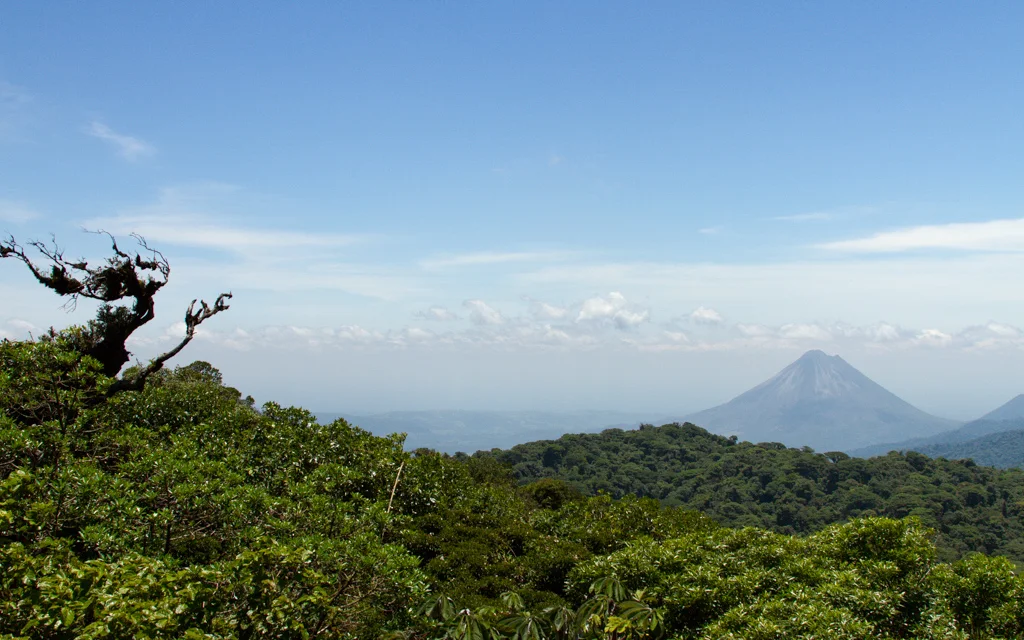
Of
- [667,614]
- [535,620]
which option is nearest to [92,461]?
[535,620]

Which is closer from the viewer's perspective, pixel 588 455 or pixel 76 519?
pixel 76 519

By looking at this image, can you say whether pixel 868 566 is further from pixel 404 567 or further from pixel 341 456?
pixel 341 456

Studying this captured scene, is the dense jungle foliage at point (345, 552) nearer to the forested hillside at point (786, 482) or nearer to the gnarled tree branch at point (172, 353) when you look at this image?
the gnarled tree branch at point (172, 353)

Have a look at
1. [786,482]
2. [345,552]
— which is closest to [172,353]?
[345,552]

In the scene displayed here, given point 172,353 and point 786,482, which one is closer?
point 172,353

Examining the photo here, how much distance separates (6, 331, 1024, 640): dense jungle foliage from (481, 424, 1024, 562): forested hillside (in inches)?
1836

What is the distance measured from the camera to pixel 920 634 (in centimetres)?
864

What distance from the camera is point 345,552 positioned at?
7.96 m

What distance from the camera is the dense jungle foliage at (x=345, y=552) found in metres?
6.23

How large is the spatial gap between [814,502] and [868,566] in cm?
6357

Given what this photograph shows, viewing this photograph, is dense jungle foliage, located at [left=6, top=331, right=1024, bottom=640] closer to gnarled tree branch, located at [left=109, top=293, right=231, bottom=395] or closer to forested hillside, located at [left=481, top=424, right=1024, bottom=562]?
gnarled tree branch, located at [left=109, top=293, right=231, bottom=395]

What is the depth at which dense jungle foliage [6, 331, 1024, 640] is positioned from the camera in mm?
6230

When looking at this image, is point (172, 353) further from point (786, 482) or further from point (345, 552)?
point (786, 482)

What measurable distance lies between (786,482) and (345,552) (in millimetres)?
73419
